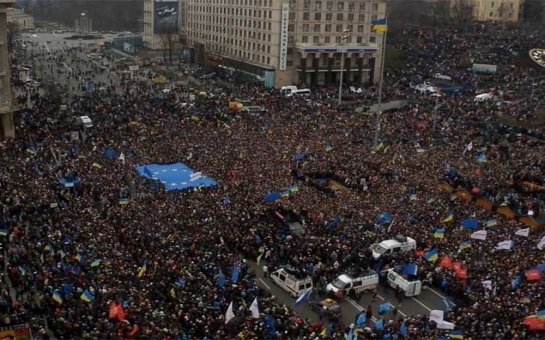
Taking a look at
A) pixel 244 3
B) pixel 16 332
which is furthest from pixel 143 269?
pixel 244 3

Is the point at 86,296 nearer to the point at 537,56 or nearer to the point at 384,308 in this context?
the point at 384,308

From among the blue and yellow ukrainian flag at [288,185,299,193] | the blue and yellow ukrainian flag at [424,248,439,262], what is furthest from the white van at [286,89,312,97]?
the blue and yellow ukrainian flag at [424,248,439,262]

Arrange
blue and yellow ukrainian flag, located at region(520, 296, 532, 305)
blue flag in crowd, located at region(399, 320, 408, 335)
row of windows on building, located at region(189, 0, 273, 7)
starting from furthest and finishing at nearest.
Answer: row of windows on building, located at region(189, 0, 273, 7)
blue and yellow ukrainian flag, located at region(520, 296, 532, 305)
blue flag in crowd, located at region(399, 320, 408, 335)

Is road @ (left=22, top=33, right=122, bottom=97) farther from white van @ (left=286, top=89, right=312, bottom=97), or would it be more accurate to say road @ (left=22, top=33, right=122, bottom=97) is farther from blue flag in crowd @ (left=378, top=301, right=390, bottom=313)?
blue flag in crowd @ (left=378, top=301, right=390, bottom=313)

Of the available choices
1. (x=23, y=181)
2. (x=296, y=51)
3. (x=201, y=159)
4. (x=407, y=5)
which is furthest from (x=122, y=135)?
(x=407, y=5)

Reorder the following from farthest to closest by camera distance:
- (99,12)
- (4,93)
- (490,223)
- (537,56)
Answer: (99,12)
(537,56)
(4,93)
(490,223)

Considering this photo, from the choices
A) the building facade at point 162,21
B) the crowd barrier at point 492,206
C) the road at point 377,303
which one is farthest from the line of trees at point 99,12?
the road at point 377,303
